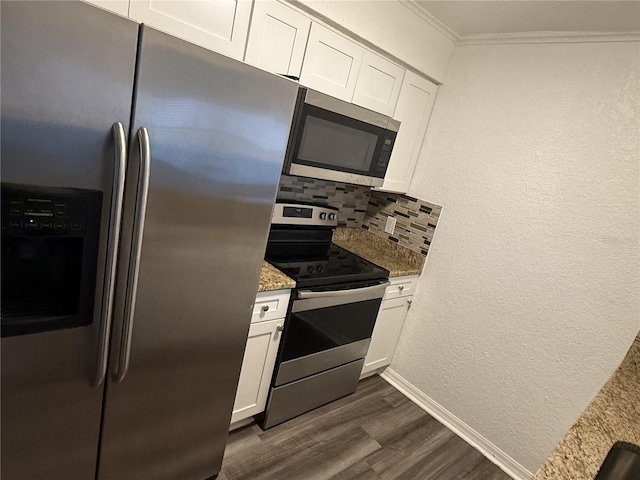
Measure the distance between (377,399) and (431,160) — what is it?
1.72 meters

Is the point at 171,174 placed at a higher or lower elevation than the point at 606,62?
lower

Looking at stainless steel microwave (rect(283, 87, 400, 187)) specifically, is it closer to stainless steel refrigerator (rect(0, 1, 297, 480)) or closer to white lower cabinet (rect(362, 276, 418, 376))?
stainless steel refrigerator (rect(0, 1, 297, 480))

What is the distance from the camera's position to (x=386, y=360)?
2678mm

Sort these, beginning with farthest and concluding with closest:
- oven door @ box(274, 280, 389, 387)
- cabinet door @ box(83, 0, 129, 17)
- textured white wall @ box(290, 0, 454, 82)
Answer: oven door @ box(274, 280, 389, 387)
textured white wall @ box(290, 0, 454, 82)
cabinet door @ box(83, 0, 129, 17)

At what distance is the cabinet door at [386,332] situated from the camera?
8.02ft

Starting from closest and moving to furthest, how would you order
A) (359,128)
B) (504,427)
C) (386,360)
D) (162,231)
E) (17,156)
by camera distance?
(17,156) → (162,231) → (359,128) → (504,427) → (386,360)

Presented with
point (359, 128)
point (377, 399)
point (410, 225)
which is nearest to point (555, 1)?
point (359, 128)

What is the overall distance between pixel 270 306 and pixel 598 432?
1.25 metres

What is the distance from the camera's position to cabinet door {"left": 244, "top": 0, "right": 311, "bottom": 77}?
150cm

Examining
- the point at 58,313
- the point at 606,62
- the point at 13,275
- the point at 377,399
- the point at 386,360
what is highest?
the point at 606,62

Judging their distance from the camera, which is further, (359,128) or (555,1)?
(359,128)

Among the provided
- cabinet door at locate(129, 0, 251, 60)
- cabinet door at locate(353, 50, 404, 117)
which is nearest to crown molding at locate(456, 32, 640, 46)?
cabinet door at locate(353, 50, 404, 117)

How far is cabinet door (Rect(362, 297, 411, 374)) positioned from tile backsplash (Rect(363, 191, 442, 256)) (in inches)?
17.0

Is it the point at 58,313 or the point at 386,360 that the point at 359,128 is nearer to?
the point at 58,313
